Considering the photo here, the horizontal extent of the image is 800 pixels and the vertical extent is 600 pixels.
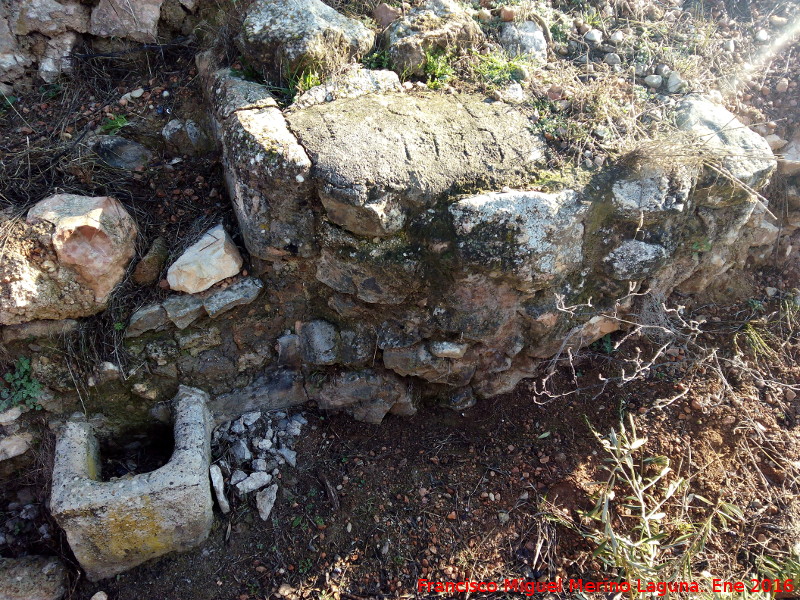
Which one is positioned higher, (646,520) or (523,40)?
(523,40)

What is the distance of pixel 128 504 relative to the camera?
2.30 m

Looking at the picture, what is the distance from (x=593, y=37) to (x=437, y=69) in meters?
1.03

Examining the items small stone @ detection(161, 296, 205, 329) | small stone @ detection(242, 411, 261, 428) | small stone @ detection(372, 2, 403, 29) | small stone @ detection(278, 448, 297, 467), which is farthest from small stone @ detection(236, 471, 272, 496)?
small stone @ detection(372, 2, 403, 29)

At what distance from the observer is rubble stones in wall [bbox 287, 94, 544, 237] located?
2285 mm

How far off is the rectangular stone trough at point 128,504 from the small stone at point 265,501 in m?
0.21

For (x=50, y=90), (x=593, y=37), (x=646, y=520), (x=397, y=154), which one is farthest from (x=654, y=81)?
(x=50, y=90)

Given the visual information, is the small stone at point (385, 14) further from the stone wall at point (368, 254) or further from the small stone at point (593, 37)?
the small stone at point (593, 37)

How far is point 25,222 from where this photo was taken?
238 cm

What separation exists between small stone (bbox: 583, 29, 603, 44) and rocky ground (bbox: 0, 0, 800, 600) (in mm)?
12

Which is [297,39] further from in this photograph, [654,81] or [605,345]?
[605,345]

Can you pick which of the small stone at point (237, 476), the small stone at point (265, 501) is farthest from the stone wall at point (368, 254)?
the small stone at point (265, 501)

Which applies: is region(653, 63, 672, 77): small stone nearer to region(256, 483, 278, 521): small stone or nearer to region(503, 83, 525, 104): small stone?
region(503, 83, 525, 104): small stone

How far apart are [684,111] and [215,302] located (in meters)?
2.49

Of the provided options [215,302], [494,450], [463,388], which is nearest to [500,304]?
[463,388]
